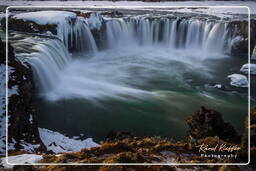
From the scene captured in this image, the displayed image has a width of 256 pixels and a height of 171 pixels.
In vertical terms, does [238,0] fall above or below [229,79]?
above

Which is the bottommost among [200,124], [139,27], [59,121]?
[59,121]

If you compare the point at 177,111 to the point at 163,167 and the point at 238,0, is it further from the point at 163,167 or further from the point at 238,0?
the point at 163,167

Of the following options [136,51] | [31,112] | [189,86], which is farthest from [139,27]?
[31,112]

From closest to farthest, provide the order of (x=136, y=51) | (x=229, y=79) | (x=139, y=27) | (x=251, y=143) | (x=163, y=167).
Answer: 1. (x=163, y=167)
2. (x=251, y=143)
3. (x=229, y=79)
4. (x=136, y=51)
5. (x=139, y=27)

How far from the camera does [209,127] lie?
2.42 meters

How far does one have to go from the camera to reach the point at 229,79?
4.29 m

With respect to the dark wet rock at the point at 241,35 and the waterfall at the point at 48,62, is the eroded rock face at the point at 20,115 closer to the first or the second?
the waterfall at the point at 48,62

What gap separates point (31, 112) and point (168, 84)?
1.60m

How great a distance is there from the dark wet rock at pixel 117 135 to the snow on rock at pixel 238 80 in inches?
71.2

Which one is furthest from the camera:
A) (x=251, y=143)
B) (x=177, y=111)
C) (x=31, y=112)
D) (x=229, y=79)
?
(x=229, y=79)

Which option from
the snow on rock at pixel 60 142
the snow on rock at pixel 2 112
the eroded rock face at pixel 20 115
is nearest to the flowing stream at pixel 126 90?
the snow on rock at pixel 60 142

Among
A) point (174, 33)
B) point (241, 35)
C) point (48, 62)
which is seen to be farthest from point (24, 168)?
point (241, 35)

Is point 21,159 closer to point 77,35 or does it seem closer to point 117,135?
point 117,135

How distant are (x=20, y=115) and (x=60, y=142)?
1.45ft
